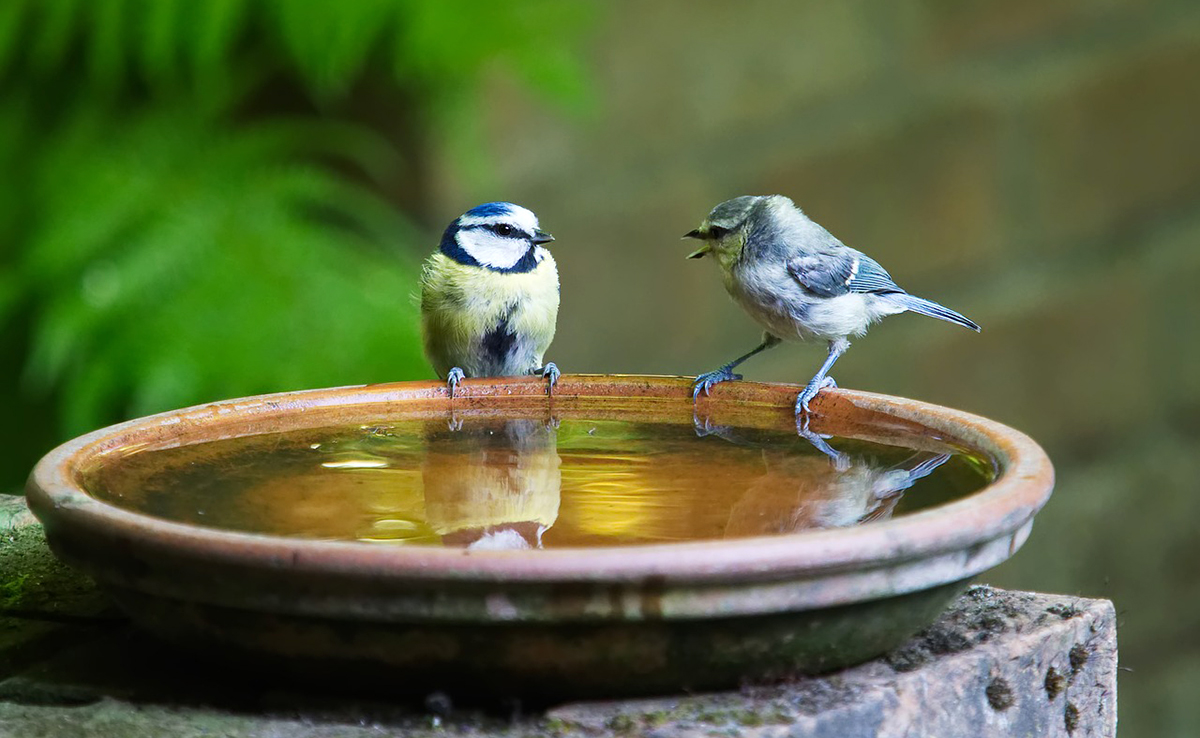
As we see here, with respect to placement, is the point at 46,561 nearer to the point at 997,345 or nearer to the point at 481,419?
the point at 481,419

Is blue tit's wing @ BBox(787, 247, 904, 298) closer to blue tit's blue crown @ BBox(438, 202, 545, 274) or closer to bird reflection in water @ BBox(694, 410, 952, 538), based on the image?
blue tit's blue crown @ BBox(438, 202, 545, 274)

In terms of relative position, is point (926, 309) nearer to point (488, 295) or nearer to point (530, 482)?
point (488, 295)

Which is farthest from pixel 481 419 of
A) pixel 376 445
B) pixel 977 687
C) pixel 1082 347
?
pixel 1082 347

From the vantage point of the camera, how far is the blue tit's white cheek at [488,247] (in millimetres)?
3014

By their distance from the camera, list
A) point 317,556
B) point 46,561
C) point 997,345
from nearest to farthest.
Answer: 1. point 317,556
2. point 46,561
3. point 997,345

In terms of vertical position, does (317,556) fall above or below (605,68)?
below

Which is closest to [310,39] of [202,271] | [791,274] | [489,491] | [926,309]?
[202,271]

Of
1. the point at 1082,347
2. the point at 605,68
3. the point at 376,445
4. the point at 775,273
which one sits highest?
the point at 605,68

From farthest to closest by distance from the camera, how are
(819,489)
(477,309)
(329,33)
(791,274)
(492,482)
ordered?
(329,33)
(477,309)
(791,274)
(492,482)
(819,489)

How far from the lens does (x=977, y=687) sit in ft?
5.22

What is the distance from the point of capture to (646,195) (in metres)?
4.54

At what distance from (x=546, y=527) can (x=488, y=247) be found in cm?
139

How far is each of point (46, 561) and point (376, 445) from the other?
0.49 meters

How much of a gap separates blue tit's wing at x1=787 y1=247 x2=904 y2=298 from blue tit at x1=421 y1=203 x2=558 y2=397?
55 centimetres
